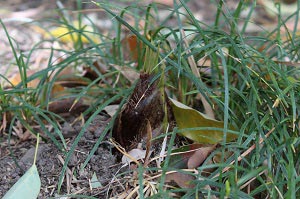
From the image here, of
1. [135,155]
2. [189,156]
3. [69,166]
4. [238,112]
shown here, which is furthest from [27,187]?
[238,112]

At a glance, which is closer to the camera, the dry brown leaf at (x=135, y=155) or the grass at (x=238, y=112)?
the grass at (x=238, y=112)

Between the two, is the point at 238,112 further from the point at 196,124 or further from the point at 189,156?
the point at 189,156

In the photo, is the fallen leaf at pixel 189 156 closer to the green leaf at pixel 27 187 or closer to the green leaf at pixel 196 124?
the green leaf at pixel 196 124

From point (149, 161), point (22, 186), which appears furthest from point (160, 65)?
point (22, 186)

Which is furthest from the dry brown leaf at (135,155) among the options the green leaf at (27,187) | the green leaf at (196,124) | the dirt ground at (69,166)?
the green leaf at (27,187)

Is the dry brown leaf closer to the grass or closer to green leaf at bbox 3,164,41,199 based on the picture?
the grass

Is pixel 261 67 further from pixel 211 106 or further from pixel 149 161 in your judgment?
pixel 149 161
